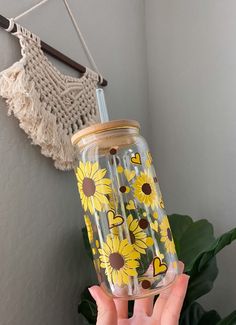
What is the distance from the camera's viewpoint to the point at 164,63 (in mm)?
1250

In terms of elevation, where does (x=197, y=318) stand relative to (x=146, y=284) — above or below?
below

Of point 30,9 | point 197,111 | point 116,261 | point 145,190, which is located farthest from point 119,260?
point 197,111

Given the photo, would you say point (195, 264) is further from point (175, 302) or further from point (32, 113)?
point (32, 113)

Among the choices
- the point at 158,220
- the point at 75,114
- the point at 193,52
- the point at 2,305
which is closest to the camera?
the point at 158,220

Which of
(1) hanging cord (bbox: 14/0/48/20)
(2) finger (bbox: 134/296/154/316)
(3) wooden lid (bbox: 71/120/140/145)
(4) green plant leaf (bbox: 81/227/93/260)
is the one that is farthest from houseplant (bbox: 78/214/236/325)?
(1) hanging cord (bbox: 14/0/48/20)

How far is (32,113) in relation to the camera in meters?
0.67

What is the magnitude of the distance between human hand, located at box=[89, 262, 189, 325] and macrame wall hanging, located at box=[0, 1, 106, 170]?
246mm

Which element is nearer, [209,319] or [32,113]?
[32,113]

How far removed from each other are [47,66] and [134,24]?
62 cm

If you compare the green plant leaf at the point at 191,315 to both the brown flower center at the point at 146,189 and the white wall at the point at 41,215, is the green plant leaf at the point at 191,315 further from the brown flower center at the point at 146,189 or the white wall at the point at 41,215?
the brown flower center at the point at 146,189

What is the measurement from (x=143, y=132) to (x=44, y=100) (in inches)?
22.1

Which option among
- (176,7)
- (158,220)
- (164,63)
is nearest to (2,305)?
(158,220)

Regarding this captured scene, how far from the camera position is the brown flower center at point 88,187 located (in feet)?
1.64

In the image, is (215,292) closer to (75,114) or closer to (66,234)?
(66,234)
